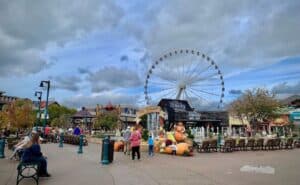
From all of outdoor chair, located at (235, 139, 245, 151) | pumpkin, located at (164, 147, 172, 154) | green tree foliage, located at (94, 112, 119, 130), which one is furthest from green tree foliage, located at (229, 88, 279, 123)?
green tree foliage, located at (94, 112, 119, 130)

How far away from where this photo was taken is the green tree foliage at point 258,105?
48.0 metres

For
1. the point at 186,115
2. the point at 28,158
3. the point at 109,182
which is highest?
the point at 186,115

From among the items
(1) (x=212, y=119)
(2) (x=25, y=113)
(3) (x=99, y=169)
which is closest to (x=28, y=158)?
(3) (x=99, y=169)

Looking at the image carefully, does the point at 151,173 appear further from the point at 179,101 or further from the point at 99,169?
the point at 179,101

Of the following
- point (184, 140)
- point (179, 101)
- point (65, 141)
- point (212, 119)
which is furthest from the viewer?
point (212, 119)

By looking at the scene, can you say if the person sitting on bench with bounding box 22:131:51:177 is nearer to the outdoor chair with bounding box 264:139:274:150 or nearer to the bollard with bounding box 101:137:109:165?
the bollard with bounding box 101:137:109:165

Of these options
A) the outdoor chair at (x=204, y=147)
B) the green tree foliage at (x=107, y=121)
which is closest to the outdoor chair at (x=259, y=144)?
the outdoor chair at (x=204, y=147)

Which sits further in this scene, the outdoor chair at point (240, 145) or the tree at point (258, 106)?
the tree at point (258, 106)

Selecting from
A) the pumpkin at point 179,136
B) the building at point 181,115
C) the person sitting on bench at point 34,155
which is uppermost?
the building at point 181,115

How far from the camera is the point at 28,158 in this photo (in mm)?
9867

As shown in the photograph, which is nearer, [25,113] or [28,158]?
[28,158]

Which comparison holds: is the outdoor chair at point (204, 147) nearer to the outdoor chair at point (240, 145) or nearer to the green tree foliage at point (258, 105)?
the outdoor chair at point (240, 145)

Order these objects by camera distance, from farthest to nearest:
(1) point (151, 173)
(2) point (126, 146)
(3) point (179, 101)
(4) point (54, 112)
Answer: (4) point (54, 112) < (3) point (179, 101) < (2) point (126, 146) < (1) point (151, 173)

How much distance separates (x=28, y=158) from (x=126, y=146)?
11.0m
